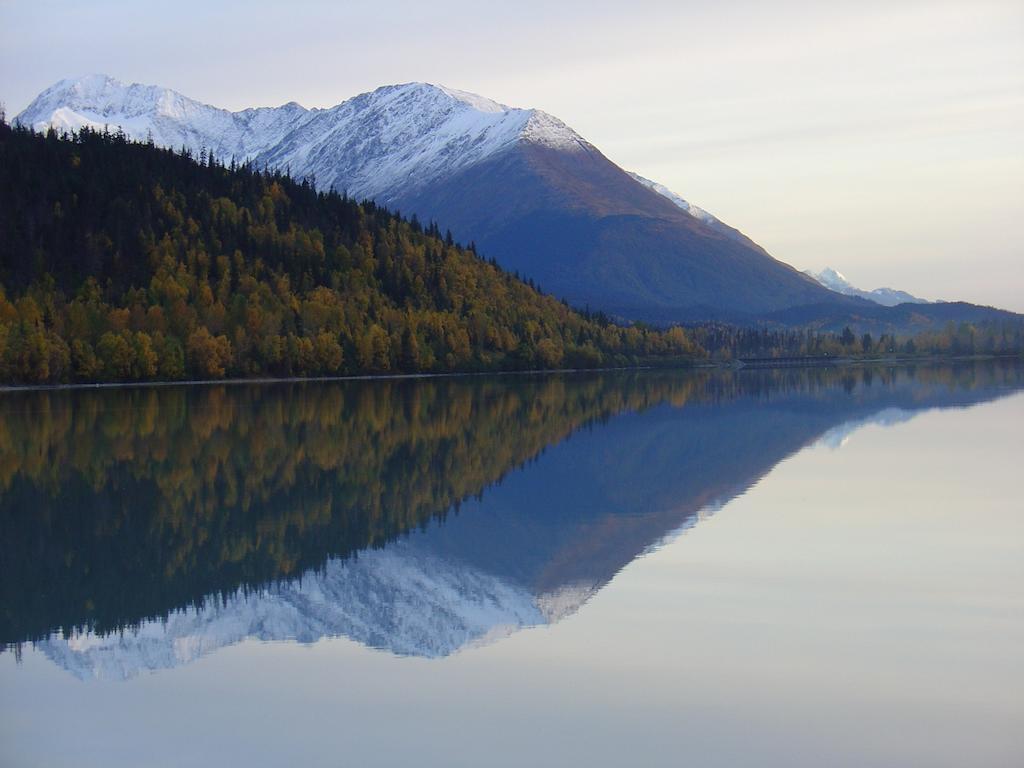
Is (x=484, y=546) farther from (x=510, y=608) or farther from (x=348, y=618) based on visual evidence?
(x=348, y=618)

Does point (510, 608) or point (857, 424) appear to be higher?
point (857, 424)

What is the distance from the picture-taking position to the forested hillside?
112m

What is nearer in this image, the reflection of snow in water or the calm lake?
the calm lake

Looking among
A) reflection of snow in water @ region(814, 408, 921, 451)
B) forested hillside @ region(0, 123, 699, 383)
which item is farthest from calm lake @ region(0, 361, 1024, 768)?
forested hillside @ region(0, 123, 699, 383)

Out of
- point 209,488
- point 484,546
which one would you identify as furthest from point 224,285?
point 484,546

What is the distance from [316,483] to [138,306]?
299ft

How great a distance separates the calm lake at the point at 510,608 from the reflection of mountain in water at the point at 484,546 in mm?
94

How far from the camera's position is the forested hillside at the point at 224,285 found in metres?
112

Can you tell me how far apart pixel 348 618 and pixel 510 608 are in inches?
97.8

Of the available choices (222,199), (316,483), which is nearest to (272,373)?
(222,199)

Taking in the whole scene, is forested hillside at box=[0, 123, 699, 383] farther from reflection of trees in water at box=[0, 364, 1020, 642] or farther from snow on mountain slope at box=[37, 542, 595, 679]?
snow on mountain slope at box=[37, 542, 595, 679]

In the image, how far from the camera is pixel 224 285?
13488 cm

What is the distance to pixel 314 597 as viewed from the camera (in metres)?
20.5

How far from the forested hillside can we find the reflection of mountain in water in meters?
62.1
